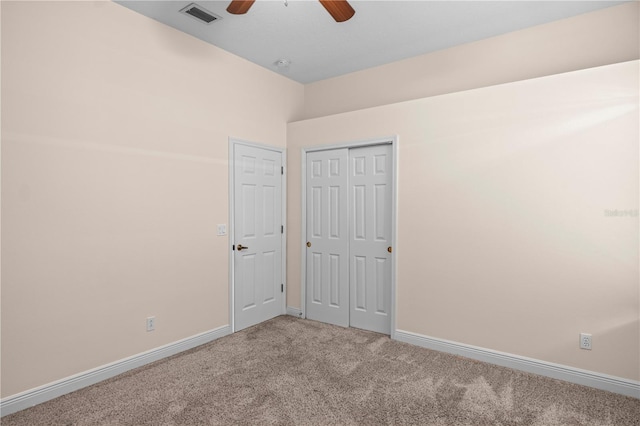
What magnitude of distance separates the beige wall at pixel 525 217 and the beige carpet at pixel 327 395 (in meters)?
0.38

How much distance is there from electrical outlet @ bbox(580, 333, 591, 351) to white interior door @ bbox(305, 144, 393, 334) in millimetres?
1613

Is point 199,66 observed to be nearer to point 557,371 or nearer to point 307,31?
point 307,31

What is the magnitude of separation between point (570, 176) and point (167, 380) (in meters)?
3.46

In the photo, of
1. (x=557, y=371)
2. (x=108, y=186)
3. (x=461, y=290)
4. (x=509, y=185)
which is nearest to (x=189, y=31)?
(x=108, y=186)

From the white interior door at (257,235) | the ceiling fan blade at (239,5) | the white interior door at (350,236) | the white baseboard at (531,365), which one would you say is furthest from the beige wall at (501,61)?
the white baseboard at (531,365)

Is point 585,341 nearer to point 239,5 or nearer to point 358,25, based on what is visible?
point 358,25

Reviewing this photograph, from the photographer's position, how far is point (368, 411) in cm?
229

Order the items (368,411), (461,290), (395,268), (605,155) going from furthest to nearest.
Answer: (395,268)
(461,290)
(605,155)
(368,411)

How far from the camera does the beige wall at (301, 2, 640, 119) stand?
283cm

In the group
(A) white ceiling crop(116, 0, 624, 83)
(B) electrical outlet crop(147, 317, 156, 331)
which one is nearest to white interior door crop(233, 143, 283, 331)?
(B) electrical outlet crop(147, 317, 156, 331)

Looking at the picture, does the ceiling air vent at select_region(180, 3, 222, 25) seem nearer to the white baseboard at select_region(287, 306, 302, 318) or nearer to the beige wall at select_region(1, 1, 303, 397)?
the beige wall at select_region(1, 1, 303, 397)

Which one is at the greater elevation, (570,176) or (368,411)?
(570,176)

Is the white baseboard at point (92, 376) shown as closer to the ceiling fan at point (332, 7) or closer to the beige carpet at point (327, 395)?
the beige carpet at point (327, 395)

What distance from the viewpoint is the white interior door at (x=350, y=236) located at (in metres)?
3.71
